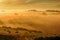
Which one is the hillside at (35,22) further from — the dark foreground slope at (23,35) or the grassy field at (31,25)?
the dark foreground slope at (23,35)

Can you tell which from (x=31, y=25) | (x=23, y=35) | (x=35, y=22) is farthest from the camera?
(x=35, y=22)

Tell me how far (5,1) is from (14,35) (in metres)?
5.45

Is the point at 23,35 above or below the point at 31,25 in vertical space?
below

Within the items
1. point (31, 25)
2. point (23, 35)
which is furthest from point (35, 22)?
point (23, 35)

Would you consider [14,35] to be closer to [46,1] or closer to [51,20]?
[51,20]

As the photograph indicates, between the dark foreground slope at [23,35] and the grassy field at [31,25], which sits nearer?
the dark foreground slope at [23,35]

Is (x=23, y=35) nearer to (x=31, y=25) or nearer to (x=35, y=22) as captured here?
(x=31, y=25)

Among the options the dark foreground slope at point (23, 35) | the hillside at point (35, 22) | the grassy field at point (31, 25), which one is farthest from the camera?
the hillside at point (35, 22)

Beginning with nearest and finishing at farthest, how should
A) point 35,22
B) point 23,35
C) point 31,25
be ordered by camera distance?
1. point 23,35
2. point 31,25
3. point 35,22

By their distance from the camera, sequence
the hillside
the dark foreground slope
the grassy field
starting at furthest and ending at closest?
the hillside → the grassy field → the dark foreground slope

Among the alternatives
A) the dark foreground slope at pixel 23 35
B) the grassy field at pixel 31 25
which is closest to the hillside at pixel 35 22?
the grassy field at pixel 31 25

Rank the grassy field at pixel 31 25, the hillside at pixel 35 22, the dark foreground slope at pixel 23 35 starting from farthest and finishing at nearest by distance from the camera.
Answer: the hillside at pixel 35 22 < the grassy field at pixel 31 25 < the dark foreground slope at pixel 23 35

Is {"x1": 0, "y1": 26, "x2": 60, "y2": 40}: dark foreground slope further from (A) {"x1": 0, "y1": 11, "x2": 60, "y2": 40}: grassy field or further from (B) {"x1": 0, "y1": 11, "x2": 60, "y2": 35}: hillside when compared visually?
(B) {"x1": 0, "y1": 11, "x2": 60, "y2": 35}: hillside

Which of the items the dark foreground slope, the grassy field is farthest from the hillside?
Result: the dark foreground slope
